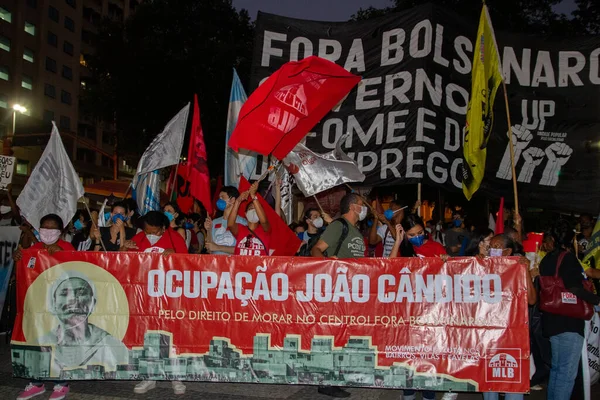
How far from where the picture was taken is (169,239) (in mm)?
5555

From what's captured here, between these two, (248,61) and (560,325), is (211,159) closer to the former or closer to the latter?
(248,61)

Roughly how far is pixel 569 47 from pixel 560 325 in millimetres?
5704

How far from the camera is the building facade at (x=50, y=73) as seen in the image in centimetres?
4166

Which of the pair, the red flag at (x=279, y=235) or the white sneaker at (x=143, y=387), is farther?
the red flag at (x=279, y=235)

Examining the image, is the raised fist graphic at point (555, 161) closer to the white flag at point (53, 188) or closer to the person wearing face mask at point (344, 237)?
the person wearing face mask at point (344, 237)

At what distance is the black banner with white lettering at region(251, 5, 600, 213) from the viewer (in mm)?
7914

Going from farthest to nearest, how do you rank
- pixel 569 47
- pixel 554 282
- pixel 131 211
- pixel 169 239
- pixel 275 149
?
pixel 569 47 → pixel 131 211 → pixel 275 149 → pixel 169 239 → pixel 554 282

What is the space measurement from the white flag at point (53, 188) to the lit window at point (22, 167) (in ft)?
132

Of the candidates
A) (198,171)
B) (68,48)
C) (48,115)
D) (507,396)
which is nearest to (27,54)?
(48,115)

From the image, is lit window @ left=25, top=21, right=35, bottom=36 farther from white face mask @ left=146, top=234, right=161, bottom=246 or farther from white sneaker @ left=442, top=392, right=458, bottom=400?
white sneaker @ left=442, top=392, right=458, bottom=400

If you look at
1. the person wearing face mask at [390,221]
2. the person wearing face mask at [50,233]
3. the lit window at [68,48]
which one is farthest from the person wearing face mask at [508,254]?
the lit window at [68,48]

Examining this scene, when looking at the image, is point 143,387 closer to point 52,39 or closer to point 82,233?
point 82,233

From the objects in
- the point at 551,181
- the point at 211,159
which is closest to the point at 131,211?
the point at 551,181

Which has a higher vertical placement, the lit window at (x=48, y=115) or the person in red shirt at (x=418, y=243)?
the lit window at (x=48, y=115)
